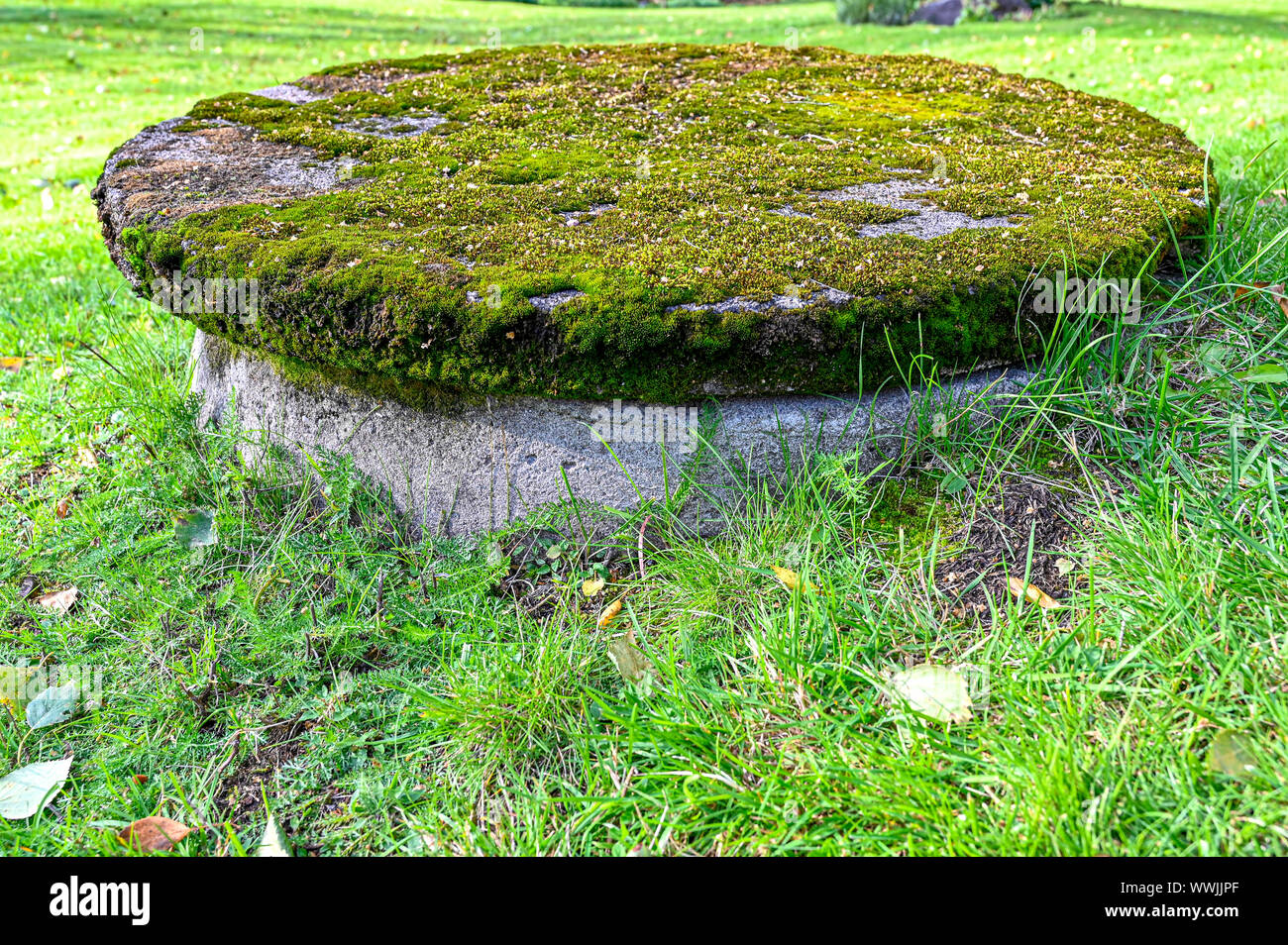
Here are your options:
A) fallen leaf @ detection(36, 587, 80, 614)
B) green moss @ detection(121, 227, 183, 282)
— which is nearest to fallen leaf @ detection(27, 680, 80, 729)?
fallen leaf @ detection(36, 587, 80, 614)

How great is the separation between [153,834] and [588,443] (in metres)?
1.20

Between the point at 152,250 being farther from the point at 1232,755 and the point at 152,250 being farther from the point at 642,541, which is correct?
the point at 1232,755

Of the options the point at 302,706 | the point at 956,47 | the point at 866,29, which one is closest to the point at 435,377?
the point at 302,706

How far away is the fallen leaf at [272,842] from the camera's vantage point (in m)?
1.65

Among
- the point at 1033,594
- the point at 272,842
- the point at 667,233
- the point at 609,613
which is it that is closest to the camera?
the point at 272,842

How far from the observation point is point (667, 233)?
2.29 metres

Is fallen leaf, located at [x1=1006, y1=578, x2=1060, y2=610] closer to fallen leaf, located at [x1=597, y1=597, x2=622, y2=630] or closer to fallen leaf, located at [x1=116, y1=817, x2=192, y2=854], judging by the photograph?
fallen leaf, located at [x1=597, y1=597, x2=622, y2=630]

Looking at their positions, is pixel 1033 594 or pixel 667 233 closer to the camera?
pixel 1033 594

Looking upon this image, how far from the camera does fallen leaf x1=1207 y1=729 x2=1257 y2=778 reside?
1.48m

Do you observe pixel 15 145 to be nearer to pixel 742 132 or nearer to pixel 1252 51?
pixel 742 132

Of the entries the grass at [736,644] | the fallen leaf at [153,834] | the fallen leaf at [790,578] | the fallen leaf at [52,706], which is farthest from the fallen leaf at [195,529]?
the fallen leaf at [790,578]

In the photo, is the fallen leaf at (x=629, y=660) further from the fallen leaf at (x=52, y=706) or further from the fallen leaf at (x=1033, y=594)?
the fallen leaf at (x=52, y=706)

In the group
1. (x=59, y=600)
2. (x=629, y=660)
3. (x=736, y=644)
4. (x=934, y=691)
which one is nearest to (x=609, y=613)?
(x=629, y=660)

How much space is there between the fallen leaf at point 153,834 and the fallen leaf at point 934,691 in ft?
4.60
